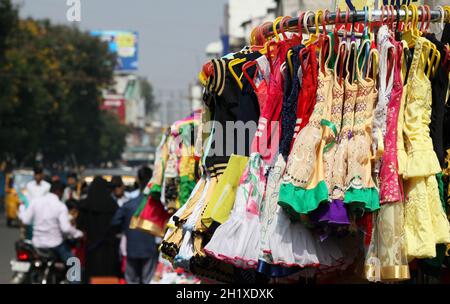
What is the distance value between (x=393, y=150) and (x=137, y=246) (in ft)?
27.4

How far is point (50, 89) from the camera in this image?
196 ft

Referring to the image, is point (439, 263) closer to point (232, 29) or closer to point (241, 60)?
Result: point (241, 60)

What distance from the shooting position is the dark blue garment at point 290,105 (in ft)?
14.9

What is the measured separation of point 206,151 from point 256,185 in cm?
49

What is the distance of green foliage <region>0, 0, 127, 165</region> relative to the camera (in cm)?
4775

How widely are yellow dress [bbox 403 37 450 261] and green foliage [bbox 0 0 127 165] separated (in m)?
40.8

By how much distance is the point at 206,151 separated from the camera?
16.4 ft

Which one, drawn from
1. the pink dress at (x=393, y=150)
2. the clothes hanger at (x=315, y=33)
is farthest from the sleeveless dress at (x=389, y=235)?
the clothes hanger at (x=315, y=33)

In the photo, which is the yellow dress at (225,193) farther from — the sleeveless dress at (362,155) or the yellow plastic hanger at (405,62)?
the yellow plastic hanger at (405,62)

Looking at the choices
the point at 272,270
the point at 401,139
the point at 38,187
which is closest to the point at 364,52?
the point at 401,139

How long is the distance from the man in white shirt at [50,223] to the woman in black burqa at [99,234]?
21 cm

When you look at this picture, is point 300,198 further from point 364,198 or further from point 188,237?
point 188,237

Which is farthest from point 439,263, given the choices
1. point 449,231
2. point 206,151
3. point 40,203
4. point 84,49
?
point 84,49
